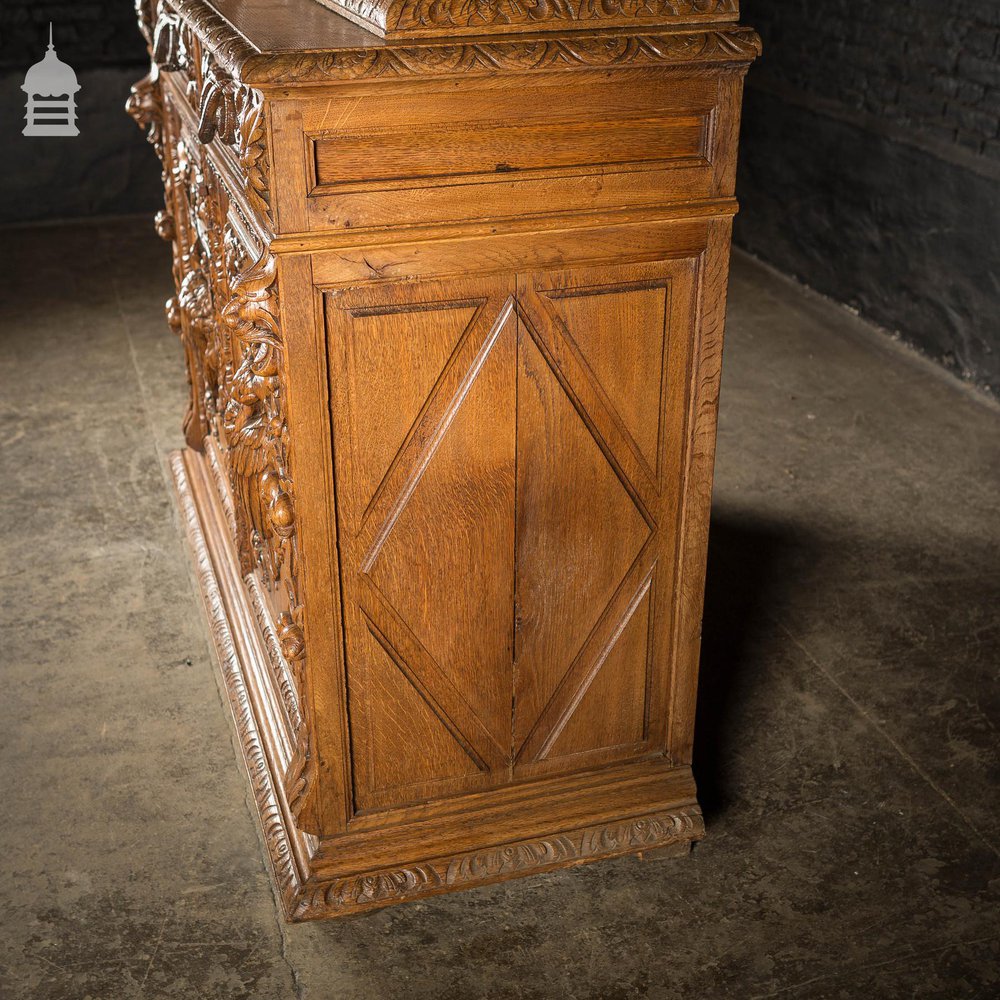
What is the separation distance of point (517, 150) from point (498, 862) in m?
1.32

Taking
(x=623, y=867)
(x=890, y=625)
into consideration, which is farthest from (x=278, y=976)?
(x=890, y=625)

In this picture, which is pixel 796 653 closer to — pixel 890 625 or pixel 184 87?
pixel 890 625

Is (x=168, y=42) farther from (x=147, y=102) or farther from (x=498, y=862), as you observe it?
(x=498, y=862)

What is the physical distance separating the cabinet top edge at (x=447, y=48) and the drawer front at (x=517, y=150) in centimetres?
5

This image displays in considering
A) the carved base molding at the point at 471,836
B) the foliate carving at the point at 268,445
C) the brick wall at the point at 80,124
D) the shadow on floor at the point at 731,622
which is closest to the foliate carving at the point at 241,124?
the foliate carving at the point at 268,445

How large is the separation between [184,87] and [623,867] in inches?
80.5

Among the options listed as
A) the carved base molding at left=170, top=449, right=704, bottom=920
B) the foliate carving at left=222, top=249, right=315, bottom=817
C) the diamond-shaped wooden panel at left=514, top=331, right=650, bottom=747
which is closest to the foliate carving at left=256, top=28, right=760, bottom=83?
the foliate carving at left=222, top=249, right=315, bottom=817

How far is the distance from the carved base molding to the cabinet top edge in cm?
133

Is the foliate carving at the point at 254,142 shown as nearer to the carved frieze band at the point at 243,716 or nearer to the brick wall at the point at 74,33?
the carved frieze band at the point at 243,716

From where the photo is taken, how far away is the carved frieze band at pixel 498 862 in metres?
2.35

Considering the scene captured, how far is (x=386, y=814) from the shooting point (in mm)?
2381

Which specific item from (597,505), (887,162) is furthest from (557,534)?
(887,162)

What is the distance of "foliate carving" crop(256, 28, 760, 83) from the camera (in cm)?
178

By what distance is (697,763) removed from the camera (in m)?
2.83
